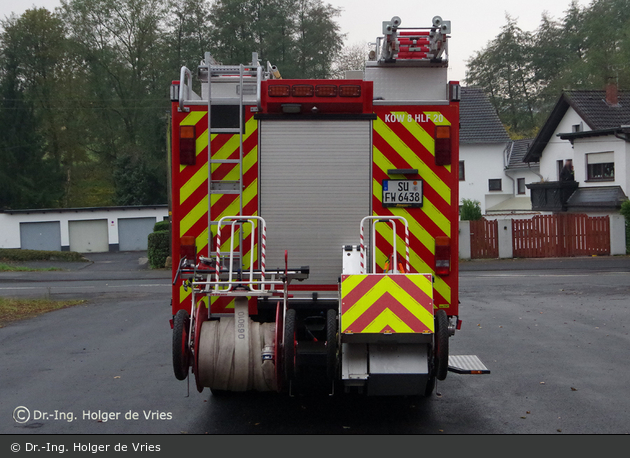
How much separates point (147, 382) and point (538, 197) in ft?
99.7

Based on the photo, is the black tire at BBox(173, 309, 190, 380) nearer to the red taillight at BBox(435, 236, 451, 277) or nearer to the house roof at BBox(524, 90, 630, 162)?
the red taillight at BBox(435, 236, 451, 277)

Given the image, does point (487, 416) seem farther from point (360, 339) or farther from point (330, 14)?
point (330, 14)

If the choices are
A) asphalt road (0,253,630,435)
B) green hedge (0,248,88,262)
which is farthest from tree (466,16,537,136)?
asphalt road (0,253,630,435)

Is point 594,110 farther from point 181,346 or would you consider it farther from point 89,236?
point 181,346

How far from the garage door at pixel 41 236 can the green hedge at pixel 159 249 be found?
55.5 feet

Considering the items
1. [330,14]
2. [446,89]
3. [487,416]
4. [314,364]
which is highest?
[330,14]

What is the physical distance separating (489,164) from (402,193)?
41580 millimetres

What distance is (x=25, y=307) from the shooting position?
15695 millimetres

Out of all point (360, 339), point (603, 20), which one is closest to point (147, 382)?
point (360, 339)

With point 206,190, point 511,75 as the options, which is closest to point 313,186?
point 206,190

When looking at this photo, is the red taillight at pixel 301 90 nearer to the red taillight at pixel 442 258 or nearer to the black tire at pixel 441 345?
the red taillight at pixel 442 258

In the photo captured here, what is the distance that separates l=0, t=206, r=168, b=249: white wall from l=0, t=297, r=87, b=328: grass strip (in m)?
27.4

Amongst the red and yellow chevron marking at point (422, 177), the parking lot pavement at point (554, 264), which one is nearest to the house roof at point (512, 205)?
the parking lot pavement at point (554, 264)

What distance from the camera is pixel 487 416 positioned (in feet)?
21.2
